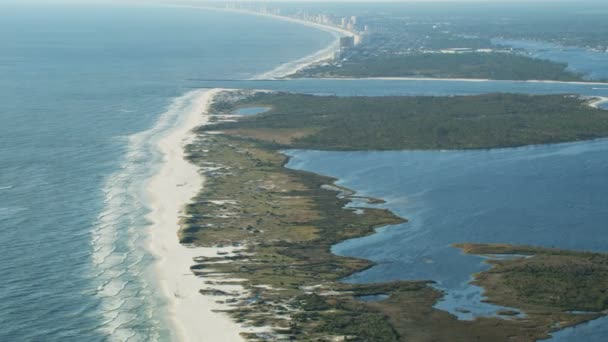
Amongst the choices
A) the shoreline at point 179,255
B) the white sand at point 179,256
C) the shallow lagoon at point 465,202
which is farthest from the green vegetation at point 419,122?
the white sand at point 179,256

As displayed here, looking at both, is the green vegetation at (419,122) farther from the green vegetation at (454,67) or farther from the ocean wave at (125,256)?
the green vegetation at (454,67)

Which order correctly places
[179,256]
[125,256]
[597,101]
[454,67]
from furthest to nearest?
[454,67]
[597,101]
[179,256]
[125,256]

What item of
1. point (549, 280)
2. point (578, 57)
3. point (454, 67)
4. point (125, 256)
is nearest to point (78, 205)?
point (125, 256)

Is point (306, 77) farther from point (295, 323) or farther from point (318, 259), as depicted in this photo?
point (295, 323)

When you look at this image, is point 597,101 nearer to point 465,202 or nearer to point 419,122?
point 419,122

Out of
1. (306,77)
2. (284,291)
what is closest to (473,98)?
(306,77)
